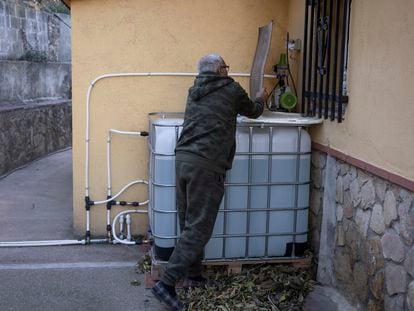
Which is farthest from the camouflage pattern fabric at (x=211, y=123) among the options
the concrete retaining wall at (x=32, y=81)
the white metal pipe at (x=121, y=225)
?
the concrete retaining wall at (x=32, y=81)

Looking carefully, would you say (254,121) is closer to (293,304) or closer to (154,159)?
(154,159)

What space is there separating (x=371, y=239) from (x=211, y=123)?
4.54 feet

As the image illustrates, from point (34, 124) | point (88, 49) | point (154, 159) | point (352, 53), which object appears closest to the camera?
point (352, 53)

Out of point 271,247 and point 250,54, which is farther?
point 250,54

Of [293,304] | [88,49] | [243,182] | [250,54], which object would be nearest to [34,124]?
[88,49]

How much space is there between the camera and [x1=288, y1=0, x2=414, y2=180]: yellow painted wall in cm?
332

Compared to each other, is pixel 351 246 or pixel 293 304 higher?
pixel 351 246

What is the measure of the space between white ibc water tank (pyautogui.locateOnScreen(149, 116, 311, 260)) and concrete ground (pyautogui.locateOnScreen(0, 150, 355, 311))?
512mm

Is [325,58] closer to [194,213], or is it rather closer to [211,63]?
[211,63]

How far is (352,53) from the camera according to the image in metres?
4.13

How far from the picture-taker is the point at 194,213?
4.21m

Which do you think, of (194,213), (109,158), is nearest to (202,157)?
(194,213)

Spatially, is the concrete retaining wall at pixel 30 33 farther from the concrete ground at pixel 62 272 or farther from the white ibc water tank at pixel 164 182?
the white ibc water tank at pixel 164 182

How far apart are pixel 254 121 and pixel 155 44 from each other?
5.01 feet
